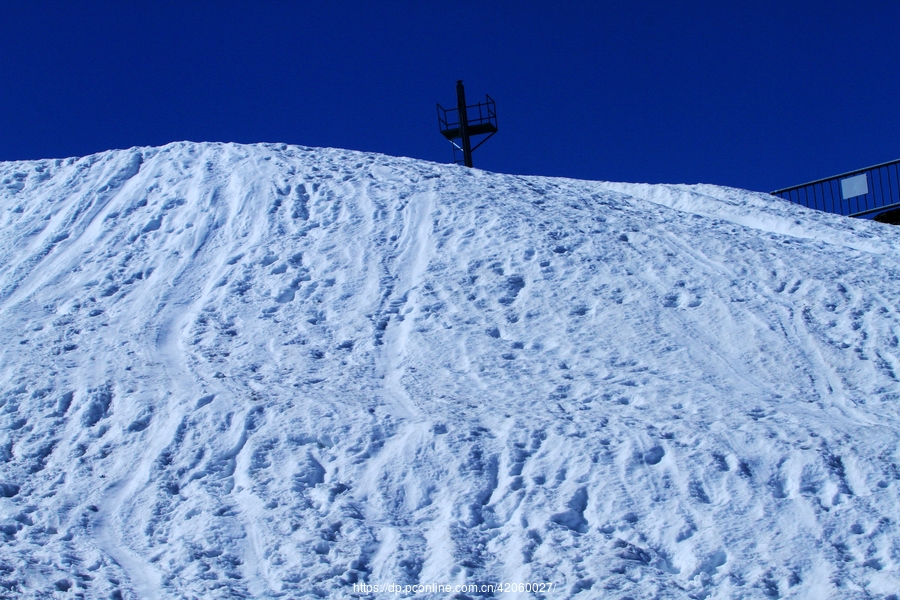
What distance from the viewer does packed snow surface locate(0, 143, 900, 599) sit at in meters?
4.10

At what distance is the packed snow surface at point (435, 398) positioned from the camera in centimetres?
410

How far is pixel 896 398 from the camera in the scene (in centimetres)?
571

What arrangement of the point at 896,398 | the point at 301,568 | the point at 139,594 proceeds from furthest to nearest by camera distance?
the point at 896,398
the point at 301,568
the point at 139,594

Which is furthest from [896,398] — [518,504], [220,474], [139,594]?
[139,594]

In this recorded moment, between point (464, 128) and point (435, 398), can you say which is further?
point (464, 128)

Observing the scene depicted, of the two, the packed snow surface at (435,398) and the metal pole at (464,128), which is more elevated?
the metal pole at (464,128)

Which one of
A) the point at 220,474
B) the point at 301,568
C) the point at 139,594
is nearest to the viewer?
the point at 139,594

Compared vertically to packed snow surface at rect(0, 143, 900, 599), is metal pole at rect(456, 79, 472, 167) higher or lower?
higher

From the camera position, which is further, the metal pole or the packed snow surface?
the metal pole

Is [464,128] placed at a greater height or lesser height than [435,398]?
greater

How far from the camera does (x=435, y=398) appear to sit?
5828 millimetres

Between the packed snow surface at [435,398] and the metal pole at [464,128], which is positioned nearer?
the packed snow surface at [435,398]

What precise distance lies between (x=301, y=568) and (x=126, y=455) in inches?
72.0

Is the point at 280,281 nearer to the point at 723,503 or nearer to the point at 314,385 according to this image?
the point at 314,385
